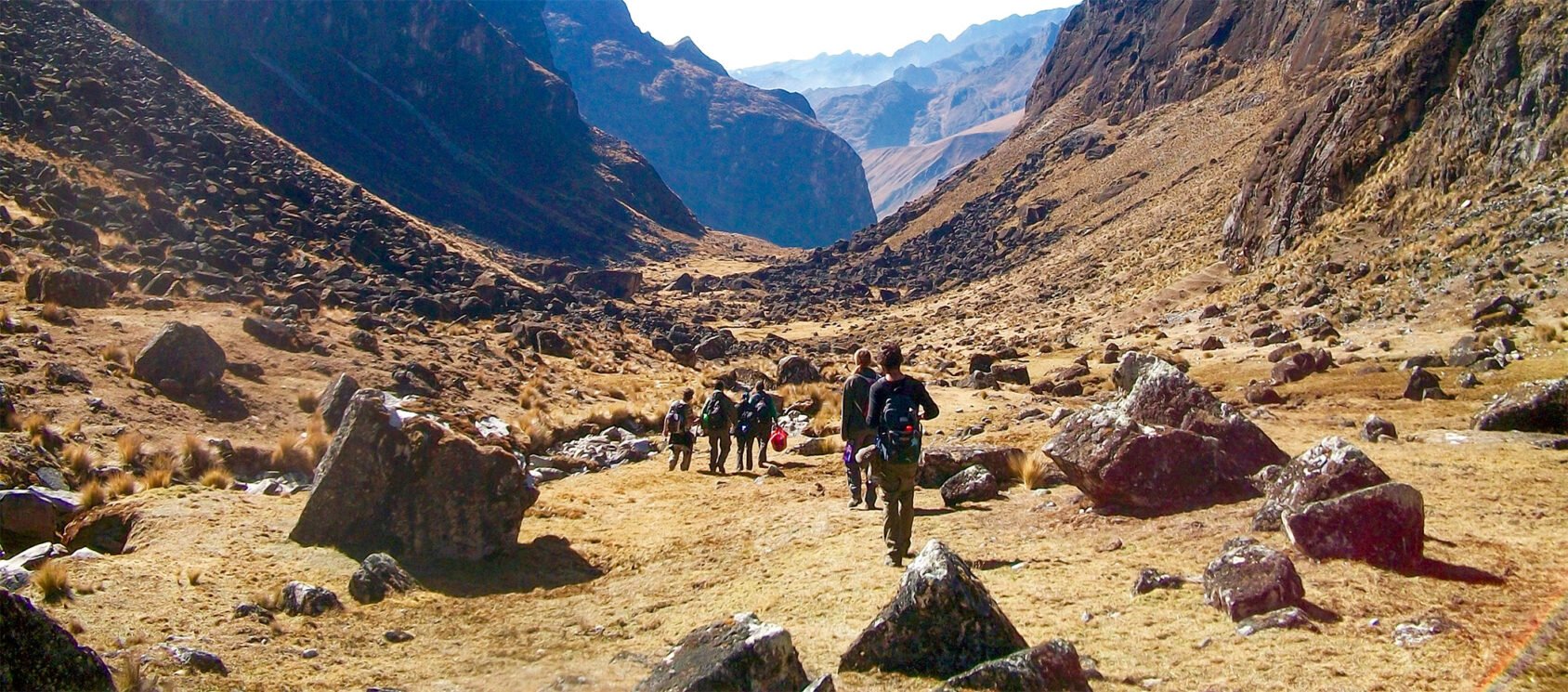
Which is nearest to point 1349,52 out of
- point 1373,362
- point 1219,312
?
point 1219,312

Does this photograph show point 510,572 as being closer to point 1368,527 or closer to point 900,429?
point 900,429

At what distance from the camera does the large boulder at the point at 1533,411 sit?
34.0 ft

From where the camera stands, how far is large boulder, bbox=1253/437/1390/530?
7.18 m

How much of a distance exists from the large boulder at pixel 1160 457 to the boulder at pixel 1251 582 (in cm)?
242

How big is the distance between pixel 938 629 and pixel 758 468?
9934mm

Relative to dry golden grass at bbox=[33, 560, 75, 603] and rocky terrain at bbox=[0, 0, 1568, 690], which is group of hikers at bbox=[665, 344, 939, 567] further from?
dry golden grass at bbox=[33, 560, 75, 603]

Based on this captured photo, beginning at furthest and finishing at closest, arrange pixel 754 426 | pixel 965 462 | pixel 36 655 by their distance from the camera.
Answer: pixel 754 426, pixel 965 462, pixel 36 655

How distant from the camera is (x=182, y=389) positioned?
1683cm

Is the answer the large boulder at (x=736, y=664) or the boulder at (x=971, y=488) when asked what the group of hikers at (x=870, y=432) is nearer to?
the boulder at (x=971, y=488)

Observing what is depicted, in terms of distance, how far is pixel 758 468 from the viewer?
15.6 m

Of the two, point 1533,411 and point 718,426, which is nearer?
point 1533,411

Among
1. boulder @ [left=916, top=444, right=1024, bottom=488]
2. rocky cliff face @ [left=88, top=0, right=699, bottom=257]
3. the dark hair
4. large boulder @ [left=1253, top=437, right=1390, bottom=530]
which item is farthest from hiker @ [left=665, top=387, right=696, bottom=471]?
rocky cliff face @ [left=88, top=0, right=699, bottom=257]

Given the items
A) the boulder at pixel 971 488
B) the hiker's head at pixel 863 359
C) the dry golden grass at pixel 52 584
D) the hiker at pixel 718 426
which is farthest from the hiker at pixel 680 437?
the dry golden grass at pixel 52 584

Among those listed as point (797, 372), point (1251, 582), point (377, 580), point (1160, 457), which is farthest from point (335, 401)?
point (1251, 582)
